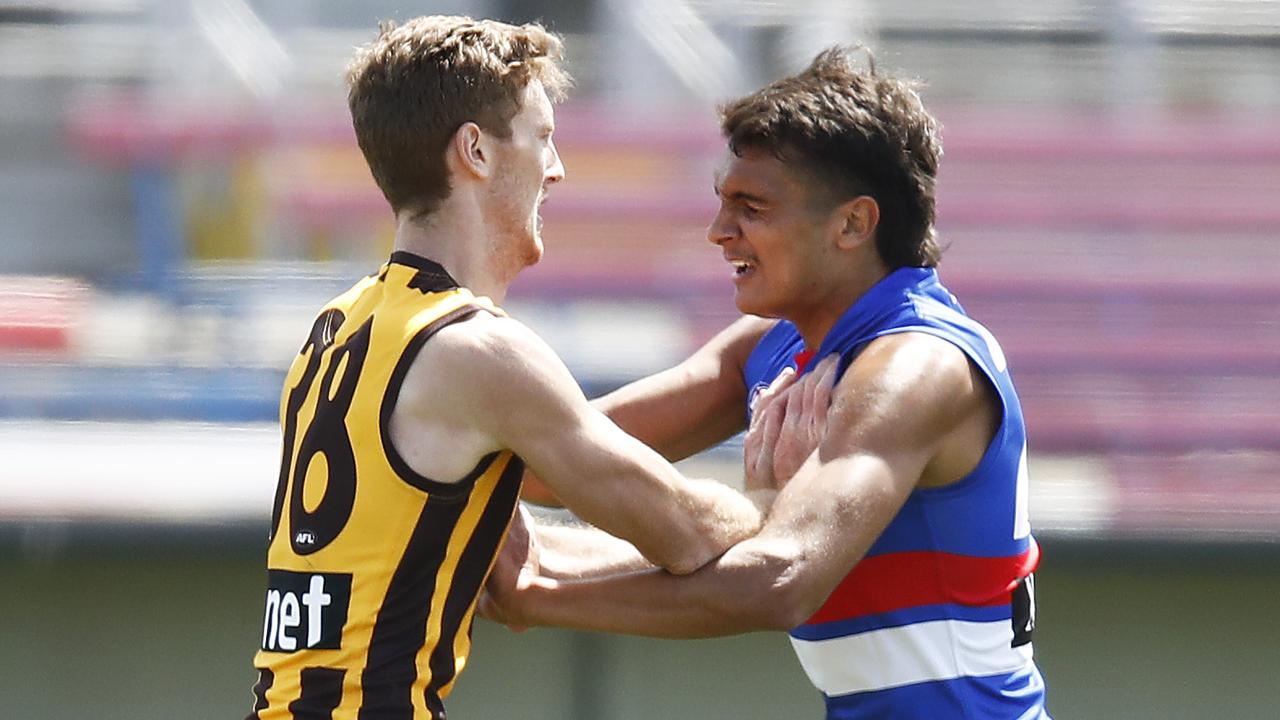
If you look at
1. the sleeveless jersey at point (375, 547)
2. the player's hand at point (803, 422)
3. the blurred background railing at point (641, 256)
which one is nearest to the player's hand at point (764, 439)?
the player's hand at point (803, 422)

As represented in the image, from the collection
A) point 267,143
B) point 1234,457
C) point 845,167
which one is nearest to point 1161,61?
point 1234,457

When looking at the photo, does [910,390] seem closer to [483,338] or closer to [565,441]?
[565,441]

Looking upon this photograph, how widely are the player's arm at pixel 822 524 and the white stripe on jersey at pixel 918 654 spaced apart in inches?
10.3

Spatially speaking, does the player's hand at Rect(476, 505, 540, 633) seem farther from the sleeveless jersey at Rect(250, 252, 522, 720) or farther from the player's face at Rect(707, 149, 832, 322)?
the player's face at Rect(707, 149, 832, 322)

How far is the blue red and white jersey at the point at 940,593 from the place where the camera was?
2.61 m

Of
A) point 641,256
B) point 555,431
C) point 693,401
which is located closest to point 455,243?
point 555,431

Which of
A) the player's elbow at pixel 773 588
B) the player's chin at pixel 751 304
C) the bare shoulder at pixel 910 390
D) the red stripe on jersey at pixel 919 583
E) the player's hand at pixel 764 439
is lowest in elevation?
the red stripe on jersey at pixel 919 583

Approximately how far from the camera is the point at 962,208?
5.58 meters

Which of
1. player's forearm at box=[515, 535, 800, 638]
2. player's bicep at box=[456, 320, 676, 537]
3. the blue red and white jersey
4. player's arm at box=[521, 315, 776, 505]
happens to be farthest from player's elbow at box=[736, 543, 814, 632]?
player's arm at box=[521, 315, 776, 505]

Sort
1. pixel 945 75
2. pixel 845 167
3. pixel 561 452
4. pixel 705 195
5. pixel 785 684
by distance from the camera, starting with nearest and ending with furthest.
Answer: pixel 561 452 < pixel 845 167 < pixel 785 684 < pixel 705 195 < pixel 945 75

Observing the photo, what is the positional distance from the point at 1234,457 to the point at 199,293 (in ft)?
11.0

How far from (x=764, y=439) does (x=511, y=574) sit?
1.50 feet

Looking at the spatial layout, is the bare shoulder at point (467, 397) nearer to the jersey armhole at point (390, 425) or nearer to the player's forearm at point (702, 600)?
the jersey armhole at point (390, 425)

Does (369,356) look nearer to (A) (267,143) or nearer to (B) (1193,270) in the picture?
(A) (267,143)
